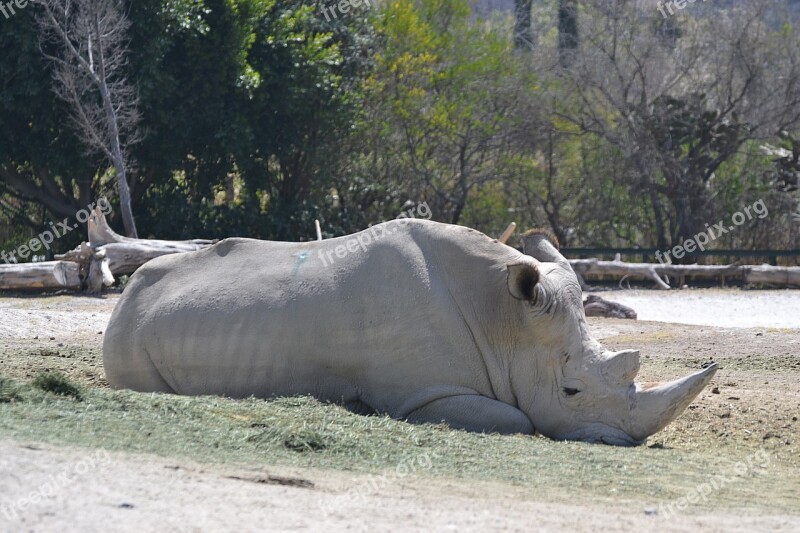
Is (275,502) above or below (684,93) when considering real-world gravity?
below

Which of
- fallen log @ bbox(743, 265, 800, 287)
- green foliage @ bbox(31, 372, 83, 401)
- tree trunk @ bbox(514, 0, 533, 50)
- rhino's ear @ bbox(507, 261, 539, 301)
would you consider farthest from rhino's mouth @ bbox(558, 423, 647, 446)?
tree trunk @ bbox(514, 0, 533, 50)

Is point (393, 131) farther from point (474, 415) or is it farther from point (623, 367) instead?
point (623, 367)

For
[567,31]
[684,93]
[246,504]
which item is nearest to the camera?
[246,504]

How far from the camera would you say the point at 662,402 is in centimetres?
802

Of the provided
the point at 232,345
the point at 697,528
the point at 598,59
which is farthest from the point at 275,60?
the point at 697,528

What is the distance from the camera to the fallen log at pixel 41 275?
20.7 meters

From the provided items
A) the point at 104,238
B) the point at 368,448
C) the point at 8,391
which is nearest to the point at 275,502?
the point at 368,448

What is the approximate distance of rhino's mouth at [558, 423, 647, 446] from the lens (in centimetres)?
820

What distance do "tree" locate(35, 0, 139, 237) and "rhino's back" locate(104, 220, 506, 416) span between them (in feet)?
45.3

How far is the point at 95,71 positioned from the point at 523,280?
17042mm

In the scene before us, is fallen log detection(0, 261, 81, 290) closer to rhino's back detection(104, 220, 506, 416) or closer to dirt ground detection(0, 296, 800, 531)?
rhino's back detection(104, 220, 506, 416)

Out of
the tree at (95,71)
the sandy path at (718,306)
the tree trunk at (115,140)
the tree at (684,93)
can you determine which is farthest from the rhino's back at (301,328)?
the tree at (684,93)

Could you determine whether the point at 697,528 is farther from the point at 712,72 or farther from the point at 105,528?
the point at 712,72

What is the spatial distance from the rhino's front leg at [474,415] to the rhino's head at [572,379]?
19 cm
